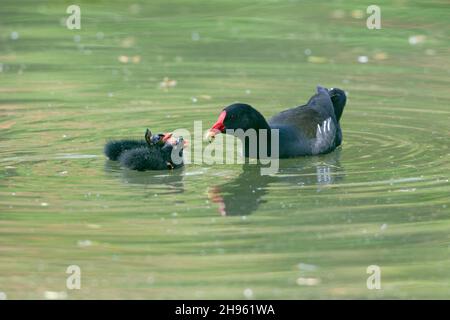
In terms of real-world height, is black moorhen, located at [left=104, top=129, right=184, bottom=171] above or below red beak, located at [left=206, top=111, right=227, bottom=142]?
below

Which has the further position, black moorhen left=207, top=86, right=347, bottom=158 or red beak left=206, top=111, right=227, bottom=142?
black moorhen left=207, top=86, right=347, bottom=158

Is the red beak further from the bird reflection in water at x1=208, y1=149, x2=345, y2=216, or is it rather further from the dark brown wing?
the dark brown wing

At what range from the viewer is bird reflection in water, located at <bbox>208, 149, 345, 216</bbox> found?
31.6 feet

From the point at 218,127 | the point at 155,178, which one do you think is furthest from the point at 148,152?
the point at 218,127

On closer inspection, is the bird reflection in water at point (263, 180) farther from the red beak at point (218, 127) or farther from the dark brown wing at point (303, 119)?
the red beak at point (218, 127)

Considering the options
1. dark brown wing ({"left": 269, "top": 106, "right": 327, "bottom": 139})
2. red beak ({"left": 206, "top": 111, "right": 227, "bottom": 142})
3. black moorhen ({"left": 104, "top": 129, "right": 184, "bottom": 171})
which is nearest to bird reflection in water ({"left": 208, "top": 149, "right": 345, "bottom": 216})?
dark brown wing ({"left": 269, "top": 106, "right": 327, "bottom": 139})

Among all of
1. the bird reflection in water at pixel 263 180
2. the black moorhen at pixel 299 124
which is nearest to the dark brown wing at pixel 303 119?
the black moorhen at pixel 299 124

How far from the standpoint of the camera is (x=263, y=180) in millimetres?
10500

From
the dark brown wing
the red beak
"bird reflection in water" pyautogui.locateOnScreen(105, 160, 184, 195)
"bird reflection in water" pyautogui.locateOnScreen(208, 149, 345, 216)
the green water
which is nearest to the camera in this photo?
the green water

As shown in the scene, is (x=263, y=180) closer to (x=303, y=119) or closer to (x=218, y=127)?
(x=218, y=127)

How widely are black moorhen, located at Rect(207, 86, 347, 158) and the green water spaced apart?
23cm

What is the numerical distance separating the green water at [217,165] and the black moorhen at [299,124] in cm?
23

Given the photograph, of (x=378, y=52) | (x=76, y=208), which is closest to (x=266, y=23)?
(x=378, y=52)

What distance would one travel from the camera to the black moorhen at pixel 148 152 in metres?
10.7
